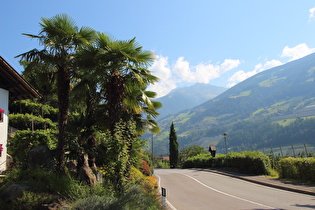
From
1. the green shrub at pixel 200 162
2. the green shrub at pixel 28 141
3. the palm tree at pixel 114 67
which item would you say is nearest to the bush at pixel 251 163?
the green shrub at pixel 200 162

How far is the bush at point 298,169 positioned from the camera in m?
15.5

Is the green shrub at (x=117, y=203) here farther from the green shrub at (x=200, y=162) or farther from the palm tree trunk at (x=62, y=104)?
the green shrub at (x=200, y=162)

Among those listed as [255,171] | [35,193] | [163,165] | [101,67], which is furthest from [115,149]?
[163,165]

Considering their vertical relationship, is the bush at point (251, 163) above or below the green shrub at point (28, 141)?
below

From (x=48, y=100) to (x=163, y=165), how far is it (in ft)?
132

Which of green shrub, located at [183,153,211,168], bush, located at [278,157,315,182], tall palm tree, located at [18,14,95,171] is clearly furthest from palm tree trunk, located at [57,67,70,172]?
green shrub, located at [183,153,211,168]

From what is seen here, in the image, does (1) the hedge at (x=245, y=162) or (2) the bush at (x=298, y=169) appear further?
(1) the hedge at (x=245, y=162)

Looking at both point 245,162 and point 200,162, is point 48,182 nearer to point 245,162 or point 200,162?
point 245,162

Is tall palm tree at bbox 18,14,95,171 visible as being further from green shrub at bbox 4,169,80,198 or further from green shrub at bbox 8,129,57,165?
green shrub at bbox 8,129,57,165

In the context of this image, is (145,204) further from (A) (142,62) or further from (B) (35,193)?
(A) (142,62)

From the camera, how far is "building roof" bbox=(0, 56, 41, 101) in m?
16.0

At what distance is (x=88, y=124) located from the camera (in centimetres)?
1439

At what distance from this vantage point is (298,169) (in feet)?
54.1

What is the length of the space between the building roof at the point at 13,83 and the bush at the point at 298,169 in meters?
18.7
